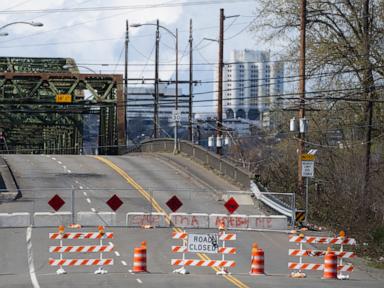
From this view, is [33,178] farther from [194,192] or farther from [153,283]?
[153,283]

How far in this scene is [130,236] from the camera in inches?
1372

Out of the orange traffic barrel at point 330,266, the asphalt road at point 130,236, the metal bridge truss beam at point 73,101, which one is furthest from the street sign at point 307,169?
the metal bridge truss beam at point 73,101

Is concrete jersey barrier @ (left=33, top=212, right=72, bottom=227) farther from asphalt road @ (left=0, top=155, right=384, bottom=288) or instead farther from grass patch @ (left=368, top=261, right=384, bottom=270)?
grass patch @ (left=368, top=261, right=384, bottom=270)

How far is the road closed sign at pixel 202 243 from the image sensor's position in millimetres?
26969

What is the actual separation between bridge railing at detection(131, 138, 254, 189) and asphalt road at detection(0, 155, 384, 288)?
677 millimetres

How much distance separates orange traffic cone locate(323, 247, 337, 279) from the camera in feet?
85.9

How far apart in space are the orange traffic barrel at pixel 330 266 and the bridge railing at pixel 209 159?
20.5 metres

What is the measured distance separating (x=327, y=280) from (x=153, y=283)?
18.1 feet

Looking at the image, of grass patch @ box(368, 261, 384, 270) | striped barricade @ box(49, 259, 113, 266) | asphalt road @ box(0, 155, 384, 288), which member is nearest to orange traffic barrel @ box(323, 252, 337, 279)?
asphalt road @ box(0, 155, 384, 288)

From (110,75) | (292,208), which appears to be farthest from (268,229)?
(110,75)

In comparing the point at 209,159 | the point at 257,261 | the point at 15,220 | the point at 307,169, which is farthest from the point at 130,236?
the point at 209,159

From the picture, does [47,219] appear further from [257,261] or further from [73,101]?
[73,101]

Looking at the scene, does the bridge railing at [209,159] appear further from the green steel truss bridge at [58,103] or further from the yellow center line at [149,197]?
the green steel truss bridge at [58,103]

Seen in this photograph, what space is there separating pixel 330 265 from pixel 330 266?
0.10 feet
